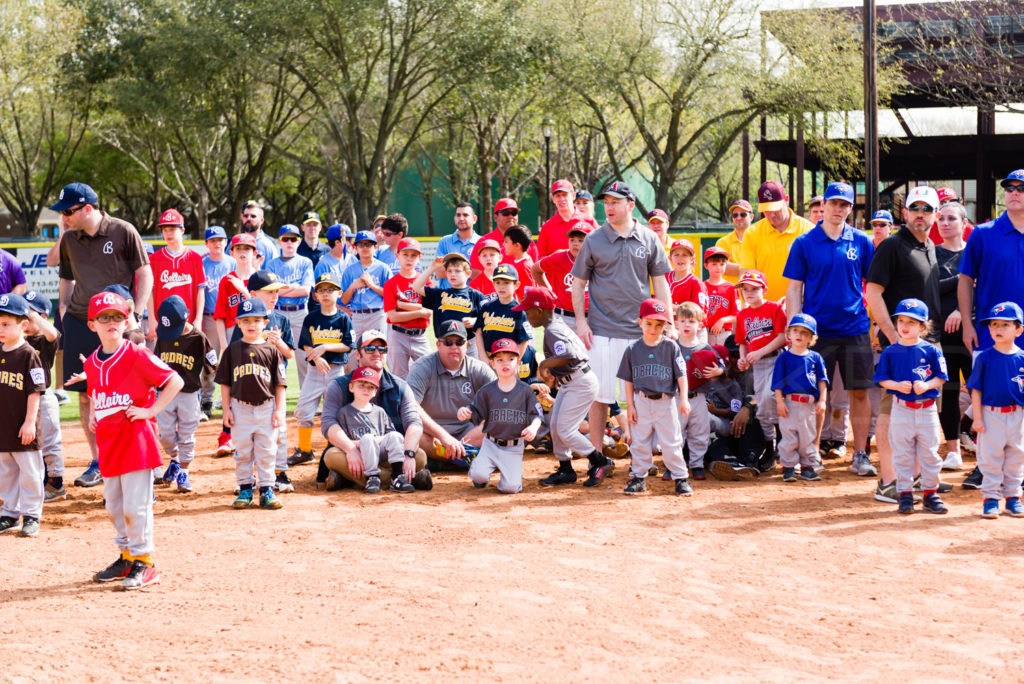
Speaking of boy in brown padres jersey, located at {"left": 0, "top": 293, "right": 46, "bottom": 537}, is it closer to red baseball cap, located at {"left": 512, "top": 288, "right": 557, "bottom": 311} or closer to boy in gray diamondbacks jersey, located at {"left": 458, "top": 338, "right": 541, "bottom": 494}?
boy in gray diamondbacks jersey, located at {"left": 458, "top": 338, "right": 541, "bottom": 494}

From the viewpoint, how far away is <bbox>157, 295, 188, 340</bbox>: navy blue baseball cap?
852 cm

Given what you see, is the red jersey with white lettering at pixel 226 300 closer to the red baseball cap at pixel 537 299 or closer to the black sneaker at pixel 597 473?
the red baseball cap at pixel 537 299

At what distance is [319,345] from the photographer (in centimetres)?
927

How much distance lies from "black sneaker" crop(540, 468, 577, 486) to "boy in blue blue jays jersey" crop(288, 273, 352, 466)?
7.35 ft

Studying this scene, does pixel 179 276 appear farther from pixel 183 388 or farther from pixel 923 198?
pixel 923 198

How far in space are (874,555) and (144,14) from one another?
30.5 m

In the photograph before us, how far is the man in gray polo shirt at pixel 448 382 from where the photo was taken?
8891 mm

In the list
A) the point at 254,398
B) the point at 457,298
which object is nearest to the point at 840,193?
the point at 457,298

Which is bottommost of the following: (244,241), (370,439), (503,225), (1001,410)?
(370,439)

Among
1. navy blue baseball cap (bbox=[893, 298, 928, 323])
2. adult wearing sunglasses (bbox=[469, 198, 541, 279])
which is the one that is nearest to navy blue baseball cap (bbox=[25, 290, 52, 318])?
adult wearing sunglasses (bbox=[469, 198, 541, 279])

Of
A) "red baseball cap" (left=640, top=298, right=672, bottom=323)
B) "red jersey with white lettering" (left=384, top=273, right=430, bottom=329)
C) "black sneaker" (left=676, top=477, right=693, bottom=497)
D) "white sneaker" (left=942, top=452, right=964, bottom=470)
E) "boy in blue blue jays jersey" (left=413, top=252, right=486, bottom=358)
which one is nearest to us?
"red baseball cap" (left=640, top=298, right=672, bottom=323)

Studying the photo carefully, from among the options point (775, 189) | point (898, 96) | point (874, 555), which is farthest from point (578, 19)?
point (874, 555)

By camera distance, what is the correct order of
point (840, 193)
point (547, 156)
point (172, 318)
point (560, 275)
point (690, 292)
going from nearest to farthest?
point (840, 193), point (172, 318), point (690, 292), point (560, 275), point (547, 156)

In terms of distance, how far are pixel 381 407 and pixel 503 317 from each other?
127cm
